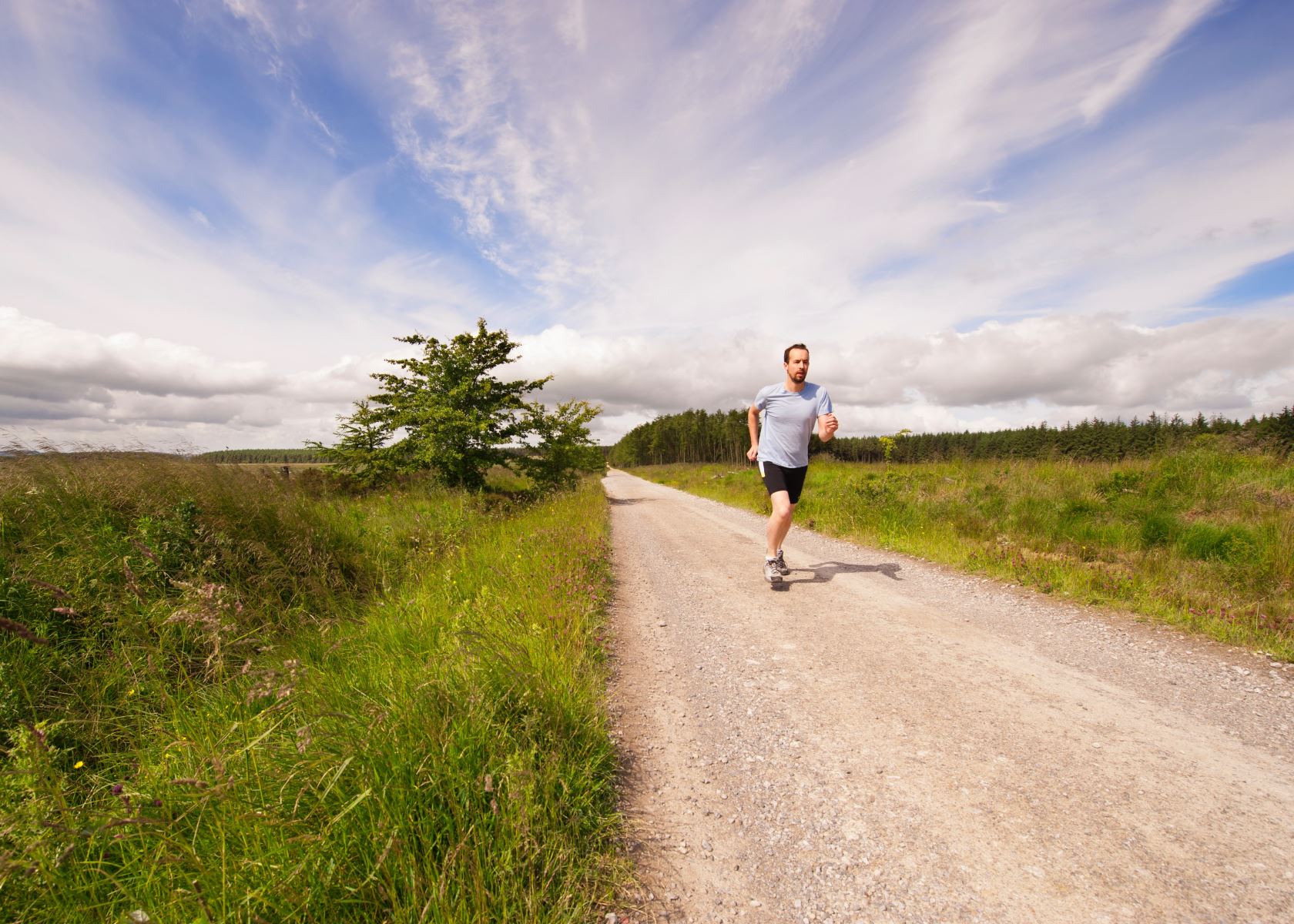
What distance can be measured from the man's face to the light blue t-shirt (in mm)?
218

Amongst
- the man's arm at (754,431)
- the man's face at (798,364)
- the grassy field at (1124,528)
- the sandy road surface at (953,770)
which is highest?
the man's face at (798,364)

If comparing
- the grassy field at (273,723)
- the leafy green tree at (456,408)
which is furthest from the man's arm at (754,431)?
the leafy green tree at (456,408)

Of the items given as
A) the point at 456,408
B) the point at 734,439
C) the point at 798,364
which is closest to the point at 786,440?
the point at 798,364

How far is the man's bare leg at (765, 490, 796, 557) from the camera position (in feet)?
18.0

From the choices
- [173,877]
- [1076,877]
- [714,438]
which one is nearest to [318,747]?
[173,877]

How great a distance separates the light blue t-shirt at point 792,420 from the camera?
5.64 meters

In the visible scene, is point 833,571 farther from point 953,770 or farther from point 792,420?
point 953,770

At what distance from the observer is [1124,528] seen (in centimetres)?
613

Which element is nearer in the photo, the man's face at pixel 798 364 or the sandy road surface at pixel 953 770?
the sandy road surface at pixel 953 770

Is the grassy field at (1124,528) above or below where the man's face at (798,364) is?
below

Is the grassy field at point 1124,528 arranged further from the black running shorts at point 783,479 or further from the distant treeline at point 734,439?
the distant treeline at point 734,439

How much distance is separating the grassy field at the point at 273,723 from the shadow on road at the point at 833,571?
228 centimetres

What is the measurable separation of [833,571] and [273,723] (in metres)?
5.60

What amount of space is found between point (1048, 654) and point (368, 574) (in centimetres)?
658
